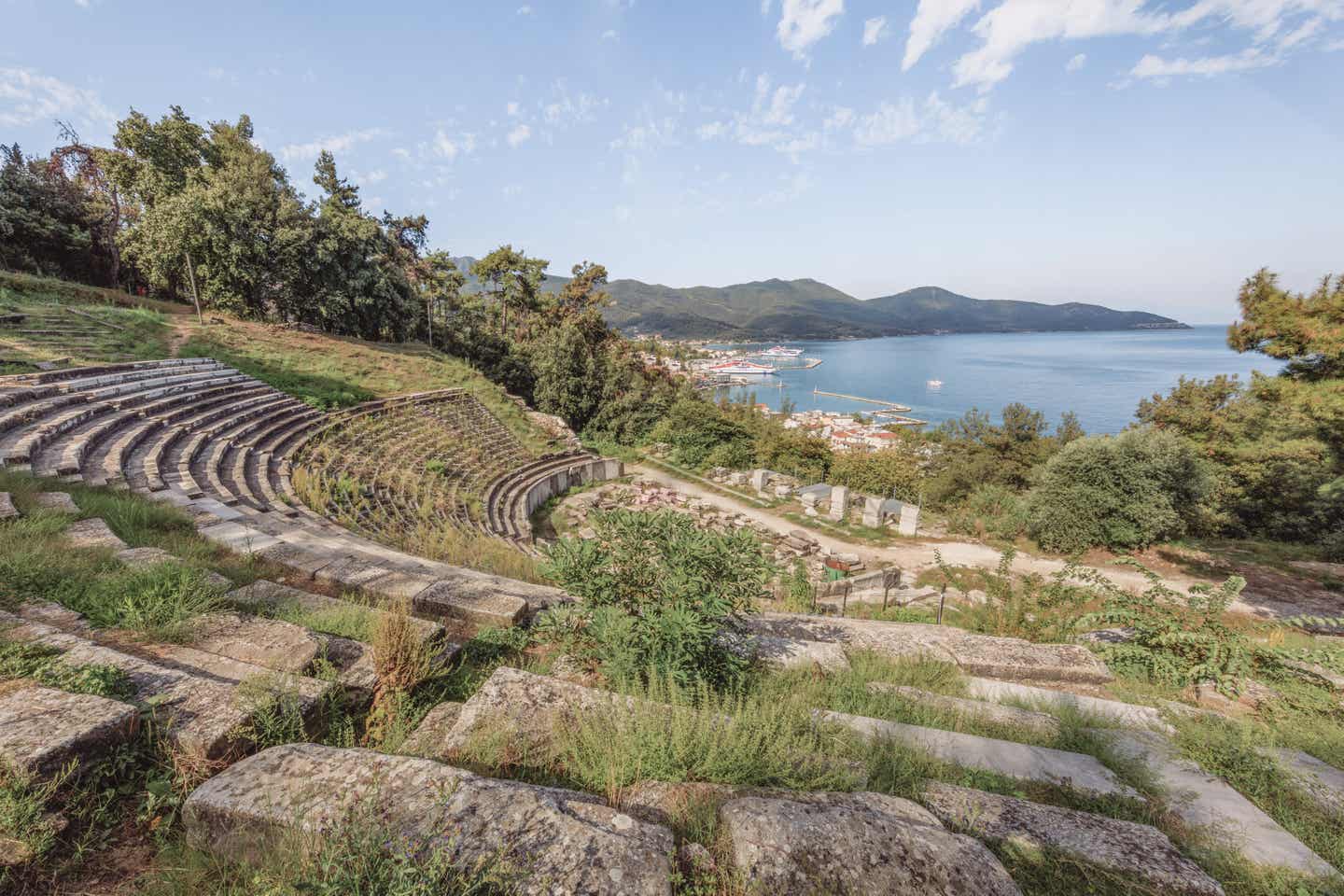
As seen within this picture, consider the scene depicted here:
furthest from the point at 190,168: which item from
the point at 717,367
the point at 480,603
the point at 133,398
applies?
the point at 717,367

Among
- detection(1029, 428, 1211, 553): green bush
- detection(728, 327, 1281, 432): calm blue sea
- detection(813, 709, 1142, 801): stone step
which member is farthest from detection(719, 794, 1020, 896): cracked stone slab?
detection(728, 327, 1281, 432): calm blue sea

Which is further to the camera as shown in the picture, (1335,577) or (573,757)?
(1335,577)

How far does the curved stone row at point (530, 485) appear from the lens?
44.2ft

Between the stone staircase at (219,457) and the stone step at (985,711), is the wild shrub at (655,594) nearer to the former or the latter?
the stone staircase at (219,457)

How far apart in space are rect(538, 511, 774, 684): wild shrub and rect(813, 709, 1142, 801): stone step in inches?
30.7

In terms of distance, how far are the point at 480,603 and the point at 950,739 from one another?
3.38m

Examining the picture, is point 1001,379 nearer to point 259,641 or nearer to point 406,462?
point 406,462

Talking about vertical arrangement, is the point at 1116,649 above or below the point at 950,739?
below

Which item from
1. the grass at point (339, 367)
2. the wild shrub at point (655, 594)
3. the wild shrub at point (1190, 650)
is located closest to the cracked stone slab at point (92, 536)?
the wild shrub at point (655, 594)

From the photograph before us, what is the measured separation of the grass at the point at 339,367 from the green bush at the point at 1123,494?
17.7 metres

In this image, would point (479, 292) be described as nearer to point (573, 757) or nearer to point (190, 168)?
point (190, 168)

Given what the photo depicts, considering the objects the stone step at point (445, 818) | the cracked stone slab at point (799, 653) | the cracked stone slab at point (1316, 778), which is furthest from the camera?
the cracked stone slab at point (799, 653)

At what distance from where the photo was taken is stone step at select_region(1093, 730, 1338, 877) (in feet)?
6.75

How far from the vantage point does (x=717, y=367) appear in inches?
4456
